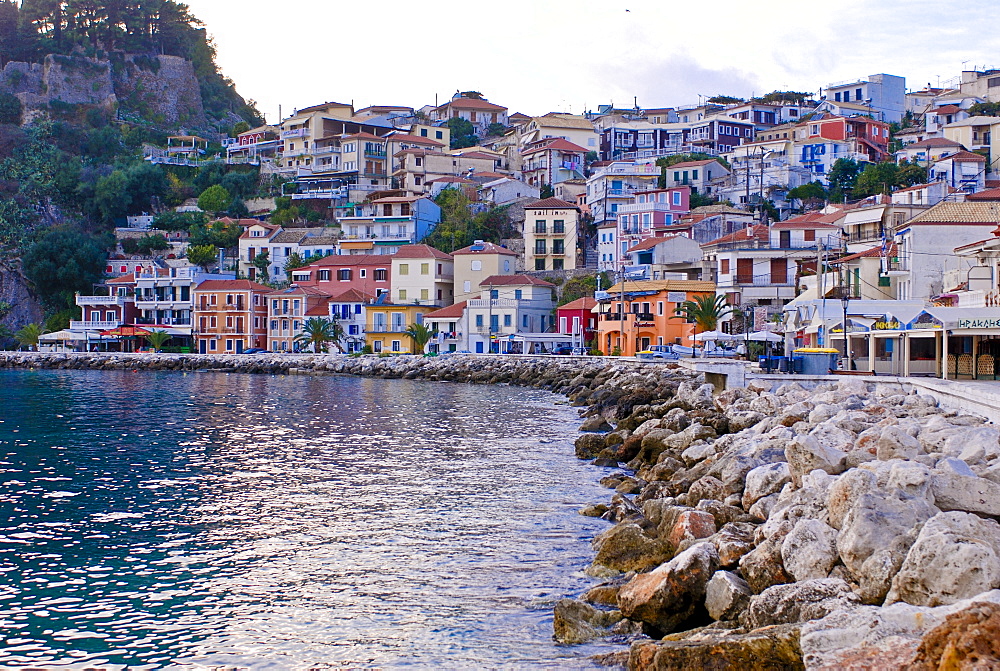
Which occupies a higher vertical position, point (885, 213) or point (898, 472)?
point (885, 213)

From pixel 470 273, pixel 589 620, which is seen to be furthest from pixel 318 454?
pixel 470 273

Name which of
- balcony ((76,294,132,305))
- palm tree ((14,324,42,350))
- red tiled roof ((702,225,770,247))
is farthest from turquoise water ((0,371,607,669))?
palm tree ((14,324,42,350))

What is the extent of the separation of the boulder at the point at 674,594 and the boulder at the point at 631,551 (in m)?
1.71

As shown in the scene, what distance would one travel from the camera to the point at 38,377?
55250 millimetres

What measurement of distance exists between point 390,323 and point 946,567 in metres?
60.2

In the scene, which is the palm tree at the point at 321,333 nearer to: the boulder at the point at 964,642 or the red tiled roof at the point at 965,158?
the red tiled roof at the point at 965,158

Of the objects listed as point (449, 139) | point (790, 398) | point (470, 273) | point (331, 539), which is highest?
point (449, 139)

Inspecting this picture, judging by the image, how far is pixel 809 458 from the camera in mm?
11836

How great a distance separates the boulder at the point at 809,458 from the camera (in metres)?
11.8

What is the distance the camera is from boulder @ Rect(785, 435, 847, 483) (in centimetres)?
1180

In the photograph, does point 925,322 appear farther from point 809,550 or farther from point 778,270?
point 778,270

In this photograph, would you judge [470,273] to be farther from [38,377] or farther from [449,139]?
[449,139]

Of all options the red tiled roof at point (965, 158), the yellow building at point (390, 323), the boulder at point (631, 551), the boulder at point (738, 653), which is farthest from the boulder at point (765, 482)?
the red tiled roof at point (965, 158)

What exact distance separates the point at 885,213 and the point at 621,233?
22743 millimetres
